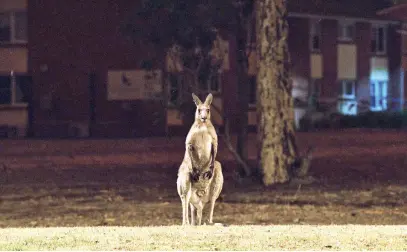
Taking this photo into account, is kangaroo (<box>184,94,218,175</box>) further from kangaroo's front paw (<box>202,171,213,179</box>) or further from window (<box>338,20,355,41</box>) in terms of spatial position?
window (<box>338,20,355,41</box>)

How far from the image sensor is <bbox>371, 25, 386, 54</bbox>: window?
59456 millimetres

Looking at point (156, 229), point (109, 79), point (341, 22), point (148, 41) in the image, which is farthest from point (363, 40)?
point (156, 229)

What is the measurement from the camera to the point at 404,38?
61.8 metres

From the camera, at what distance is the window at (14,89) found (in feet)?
158

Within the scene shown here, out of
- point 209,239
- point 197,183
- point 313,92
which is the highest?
point 313,92

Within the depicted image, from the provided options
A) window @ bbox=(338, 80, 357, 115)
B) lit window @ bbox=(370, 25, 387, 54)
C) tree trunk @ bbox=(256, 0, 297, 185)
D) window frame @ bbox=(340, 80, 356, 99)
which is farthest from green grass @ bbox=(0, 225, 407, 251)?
lit window @ bbox=(370, 25, 387, 54)

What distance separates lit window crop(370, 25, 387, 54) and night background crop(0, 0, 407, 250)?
0.09 meters

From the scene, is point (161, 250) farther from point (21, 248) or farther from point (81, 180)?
point (81, 180)

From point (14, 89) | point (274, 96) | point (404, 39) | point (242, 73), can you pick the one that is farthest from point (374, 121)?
point (274, 96)

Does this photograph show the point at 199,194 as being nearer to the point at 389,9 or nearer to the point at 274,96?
the point at 274,96

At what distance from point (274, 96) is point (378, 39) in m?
38.7

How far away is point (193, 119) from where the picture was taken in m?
26.2

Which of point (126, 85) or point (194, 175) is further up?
point (126, 85)

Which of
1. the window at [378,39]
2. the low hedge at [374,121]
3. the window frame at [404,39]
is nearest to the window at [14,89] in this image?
the low hedge at [374,121]
